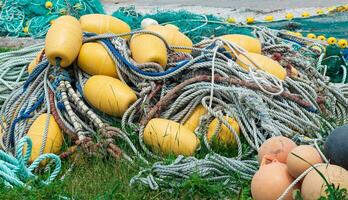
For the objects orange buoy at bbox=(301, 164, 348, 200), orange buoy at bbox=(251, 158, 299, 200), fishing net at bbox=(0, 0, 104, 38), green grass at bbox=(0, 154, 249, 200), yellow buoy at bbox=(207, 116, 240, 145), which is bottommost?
fishing net at bbox=(0, 0, 104, 38)

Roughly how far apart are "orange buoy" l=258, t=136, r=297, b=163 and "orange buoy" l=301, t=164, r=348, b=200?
362 millimetres

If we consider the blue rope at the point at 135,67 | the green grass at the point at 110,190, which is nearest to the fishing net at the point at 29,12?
the blue rope at the point at 135,67

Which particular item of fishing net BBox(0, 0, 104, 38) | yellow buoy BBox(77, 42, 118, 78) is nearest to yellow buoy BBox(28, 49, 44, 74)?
yellow buoy BBox(77, 42, 118, 78)

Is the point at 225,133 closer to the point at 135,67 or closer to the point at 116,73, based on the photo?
the point at 135,67

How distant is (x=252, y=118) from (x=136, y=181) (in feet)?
3.51

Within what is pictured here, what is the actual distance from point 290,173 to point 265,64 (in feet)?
6.13

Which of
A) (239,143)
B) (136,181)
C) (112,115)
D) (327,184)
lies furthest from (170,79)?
(327,184)

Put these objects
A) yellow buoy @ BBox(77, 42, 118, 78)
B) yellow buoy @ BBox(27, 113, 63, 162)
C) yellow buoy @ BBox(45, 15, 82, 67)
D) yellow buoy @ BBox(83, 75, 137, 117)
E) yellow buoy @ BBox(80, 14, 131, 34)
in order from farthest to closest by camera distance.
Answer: yellow buoy @ BBox(80, 14, 131, 34), yellow buoy @ BBox(77, 42, 118, 78), yellow buoy @ BBox(45, 15, 82, 67), yellow buoy @ BBox(83, 75, 137, 117), yellow buoy @ BBox(27, 113, 63, 162)

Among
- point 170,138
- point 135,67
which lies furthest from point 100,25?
point 170,138

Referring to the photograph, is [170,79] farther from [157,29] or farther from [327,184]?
[327,184]

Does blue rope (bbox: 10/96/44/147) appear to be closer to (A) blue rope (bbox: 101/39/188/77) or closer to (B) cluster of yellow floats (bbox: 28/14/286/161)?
(B) cluster of yellow floats (bbox: 28/14/286/161)

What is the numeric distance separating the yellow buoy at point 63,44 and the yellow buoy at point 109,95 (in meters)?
0.28

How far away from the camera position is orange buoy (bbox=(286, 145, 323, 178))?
11.3 feet

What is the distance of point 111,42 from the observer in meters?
5.39
